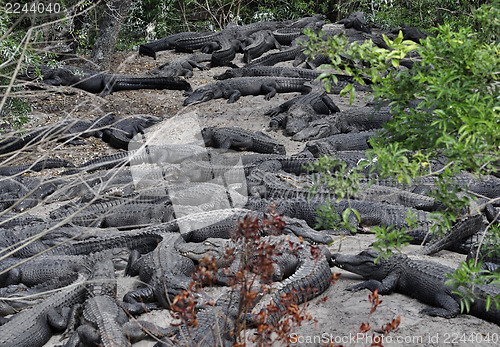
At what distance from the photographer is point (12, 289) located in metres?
4.57

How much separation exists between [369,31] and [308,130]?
660 centimetres

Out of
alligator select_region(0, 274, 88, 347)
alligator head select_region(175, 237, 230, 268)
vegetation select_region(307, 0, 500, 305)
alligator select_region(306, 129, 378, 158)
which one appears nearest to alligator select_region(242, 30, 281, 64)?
alligator select_region(306, 129, 378, 158)

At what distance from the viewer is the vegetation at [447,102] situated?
2.12 metres

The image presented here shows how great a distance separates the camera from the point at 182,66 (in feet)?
37.7

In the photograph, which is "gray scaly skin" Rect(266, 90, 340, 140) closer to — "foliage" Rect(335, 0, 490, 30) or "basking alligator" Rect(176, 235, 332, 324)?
"basking alligator" Rect(176, 235, 332, 324)

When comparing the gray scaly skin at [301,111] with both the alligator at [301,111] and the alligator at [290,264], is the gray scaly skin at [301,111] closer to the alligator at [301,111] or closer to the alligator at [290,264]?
the alligator at [301,111]

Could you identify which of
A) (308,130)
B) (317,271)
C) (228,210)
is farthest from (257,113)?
Result: (317,271)

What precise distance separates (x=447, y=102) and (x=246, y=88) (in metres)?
8.28

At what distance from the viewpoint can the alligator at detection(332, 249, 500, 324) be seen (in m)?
3.70

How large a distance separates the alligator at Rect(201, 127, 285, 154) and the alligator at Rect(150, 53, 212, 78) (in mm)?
3306

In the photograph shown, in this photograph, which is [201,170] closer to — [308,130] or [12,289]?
[308,130]

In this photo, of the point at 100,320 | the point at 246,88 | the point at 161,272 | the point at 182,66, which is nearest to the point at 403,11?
the point at 246,88

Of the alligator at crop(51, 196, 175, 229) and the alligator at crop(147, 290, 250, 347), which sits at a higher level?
the alligator at crop(147, 290, 250, 347)

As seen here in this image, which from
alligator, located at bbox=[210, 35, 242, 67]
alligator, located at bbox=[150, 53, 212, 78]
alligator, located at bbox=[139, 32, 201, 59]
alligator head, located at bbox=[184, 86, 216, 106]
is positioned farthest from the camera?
alligator, located at bbox=[139, 32, 201, 59]
